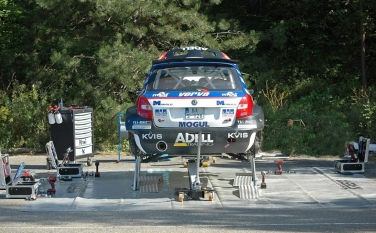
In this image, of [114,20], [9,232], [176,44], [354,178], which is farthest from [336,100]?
[9,232]

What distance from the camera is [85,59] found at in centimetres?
1786

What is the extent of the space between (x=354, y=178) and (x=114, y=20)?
25.2ft

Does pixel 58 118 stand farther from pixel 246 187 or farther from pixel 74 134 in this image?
pixel 246 187

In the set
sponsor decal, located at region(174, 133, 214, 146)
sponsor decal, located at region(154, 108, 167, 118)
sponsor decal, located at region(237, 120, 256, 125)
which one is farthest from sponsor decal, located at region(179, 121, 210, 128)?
sponsor decal, located at region(237, 120, 256, 125)

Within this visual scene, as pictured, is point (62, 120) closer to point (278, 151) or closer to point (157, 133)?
point (157, 133)

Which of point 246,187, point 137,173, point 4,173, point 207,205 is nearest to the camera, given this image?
point 207,205

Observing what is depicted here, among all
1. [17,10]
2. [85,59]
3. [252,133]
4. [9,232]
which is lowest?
[9,232]

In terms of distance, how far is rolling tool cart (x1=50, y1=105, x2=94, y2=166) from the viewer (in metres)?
13.5

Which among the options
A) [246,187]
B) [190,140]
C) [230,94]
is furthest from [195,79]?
[246,187]

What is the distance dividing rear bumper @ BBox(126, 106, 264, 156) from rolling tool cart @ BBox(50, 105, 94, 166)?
3260 mm

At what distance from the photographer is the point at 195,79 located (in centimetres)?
1097

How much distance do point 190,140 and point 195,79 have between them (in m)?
1.15

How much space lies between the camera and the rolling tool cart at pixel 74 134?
13.5 meters

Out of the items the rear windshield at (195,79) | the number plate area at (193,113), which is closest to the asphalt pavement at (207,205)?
the number plate area at (193,113)
